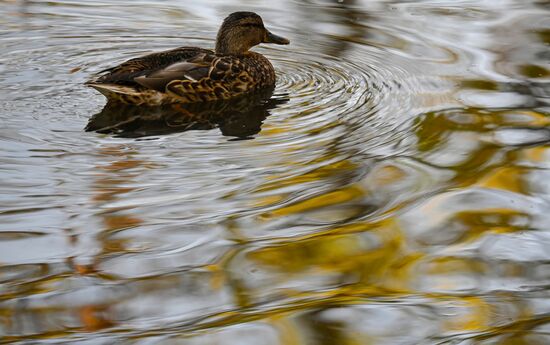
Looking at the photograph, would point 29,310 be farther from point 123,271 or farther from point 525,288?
point 525,288

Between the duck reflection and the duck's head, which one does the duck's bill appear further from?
the duck reflection

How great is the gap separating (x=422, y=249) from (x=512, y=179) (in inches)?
42.6

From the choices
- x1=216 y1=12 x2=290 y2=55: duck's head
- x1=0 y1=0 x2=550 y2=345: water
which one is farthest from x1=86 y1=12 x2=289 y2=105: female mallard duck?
x1=0 y1=0 x2=550 y2=345: water

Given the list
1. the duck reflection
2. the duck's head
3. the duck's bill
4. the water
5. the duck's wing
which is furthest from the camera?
the duck's bill

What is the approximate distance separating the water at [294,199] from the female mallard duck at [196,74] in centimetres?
21

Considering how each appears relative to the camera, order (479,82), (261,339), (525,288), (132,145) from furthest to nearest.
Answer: (479,82), (132,145), (525,288), (261,339)

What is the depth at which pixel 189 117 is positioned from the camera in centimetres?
740

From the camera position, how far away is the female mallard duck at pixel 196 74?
24.6ft

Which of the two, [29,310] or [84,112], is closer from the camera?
[29,310]

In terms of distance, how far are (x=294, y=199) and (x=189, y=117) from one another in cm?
207

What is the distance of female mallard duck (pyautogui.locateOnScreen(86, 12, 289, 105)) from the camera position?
7488mm

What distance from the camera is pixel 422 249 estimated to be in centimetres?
494

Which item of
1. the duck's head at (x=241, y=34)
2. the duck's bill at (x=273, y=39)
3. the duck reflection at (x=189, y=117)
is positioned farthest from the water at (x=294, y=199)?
the duck's head at (x=241, y=34)

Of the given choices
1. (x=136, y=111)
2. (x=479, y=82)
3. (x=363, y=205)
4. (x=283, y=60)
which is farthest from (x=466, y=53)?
(x=363, y=205)
